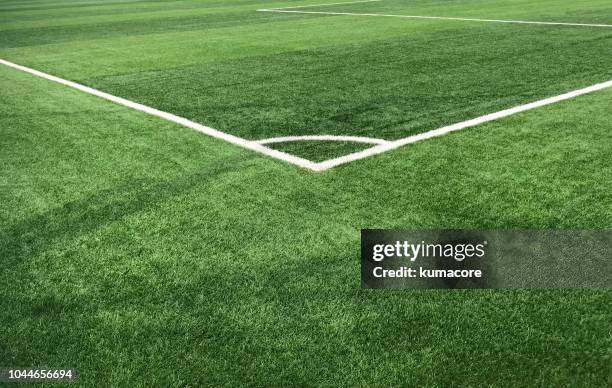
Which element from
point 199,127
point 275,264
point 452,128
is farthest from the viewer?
point 199,127

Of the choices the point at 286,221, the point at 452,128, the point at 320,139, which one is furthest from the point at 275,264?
the point at 452,128

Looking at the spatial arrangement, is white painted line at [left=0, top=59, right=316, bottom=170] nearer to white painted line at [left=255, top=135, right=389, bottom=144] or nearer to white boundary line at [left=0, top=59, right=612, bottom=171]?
white boundary line at [left=0, top=59, right=612, bottom=171]

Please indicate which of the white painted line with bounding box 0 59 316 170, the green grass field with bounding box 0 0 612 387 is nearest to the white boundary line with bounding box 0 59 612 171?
the white painted line with bounding box 0 59 316 170

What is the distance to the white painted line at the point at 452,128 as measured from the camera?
4.16 m

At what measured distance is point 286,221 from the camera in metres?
3.27

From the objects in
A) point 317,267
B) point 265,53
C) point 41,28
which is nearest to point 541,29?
point 265,53

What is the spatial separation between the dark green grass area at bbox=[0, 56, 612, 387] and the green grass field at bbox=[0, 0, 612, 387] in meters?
0.01

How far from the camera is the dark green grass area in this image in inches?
85.7

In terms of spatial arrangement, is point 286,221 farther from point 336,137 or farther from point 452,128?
point 452,128

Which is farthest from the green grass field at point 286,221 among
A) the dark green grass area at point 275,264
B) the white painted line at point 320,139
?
the white painted line at point 320,139

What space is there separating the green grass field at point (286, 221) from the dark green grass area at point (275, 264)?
0.03 feet

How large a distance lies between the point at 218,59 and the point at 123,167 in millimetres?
5296

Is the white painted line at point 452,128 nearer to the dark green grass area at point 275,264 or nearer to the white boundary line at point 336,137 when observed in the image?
the white boundary line at point 336,137

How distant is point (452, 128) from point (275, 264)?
254cm
